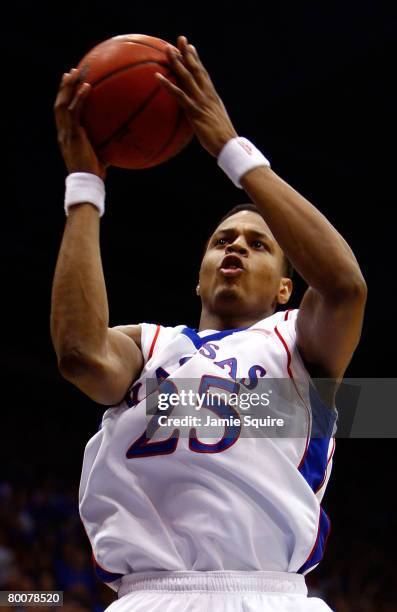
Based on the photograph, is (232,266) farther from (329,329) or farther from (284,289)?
(329,329)

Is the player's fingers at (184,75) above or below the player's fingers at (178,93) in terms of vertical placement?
above

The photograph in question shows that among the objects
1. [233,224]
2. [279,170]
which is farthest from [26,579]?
[233,224]

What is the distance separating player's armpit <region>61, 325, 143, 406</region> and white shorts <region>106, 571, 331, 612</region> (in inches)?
21.2

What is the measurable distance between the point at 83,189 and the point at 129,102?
28cm

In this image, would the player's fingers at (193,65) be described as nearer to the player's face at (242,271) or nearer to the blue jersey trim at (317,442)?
the player's face at (242,271)

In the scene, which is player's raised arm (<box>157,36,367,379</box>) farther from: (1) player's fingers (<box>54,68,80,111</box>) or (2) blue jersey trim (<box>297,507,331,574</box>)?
(2) blue jersey trim (<box>297,507,331,574</box>)

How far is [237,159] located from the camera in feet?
7.19

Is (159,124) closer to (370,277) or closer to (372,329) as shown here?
(370,277)

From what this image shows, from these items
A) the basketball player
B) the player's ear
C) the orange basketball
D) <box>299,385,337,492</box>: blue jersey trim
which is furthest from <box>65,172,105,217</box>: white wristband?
the player's ear

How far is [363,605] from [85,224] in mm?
7938

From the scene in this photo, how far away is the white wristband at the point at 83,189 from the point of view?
88.5 inches

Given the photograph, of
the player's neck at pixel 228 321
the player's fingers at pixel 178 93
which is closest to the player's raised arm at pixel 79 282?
the player's fingers at pixel 178 93

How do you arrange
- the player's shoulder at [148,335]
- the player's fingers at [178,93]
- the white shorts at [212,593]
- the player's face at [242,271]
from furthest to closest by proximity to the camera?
the player's face at [242,271], the player's shoulder at [148,335], the player's fingers at [178,93], the white shorts at [212,593]

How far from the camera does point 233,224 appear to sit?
10.1 ft
